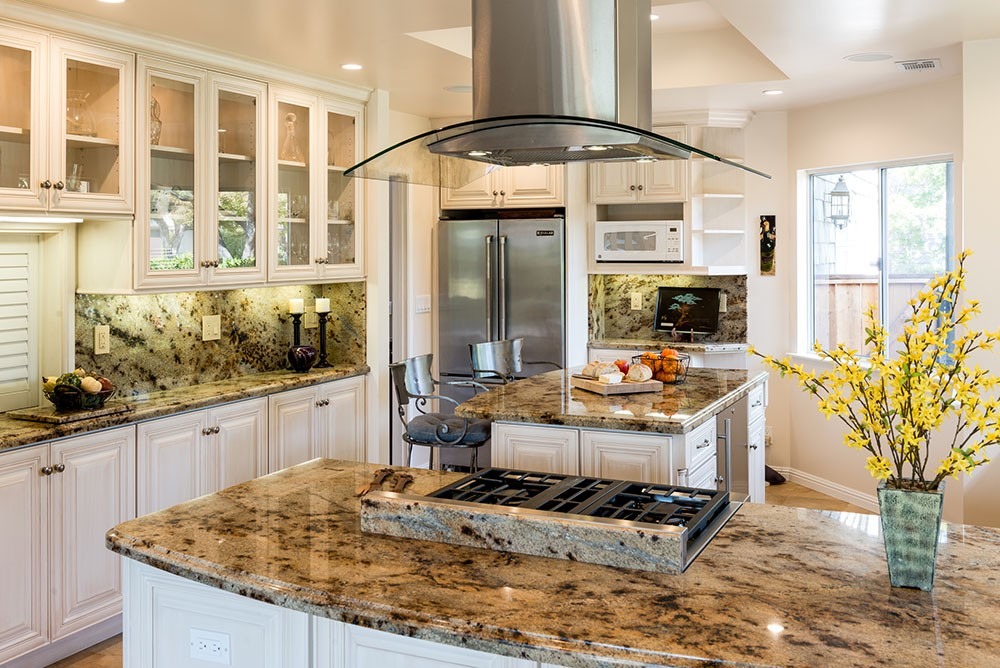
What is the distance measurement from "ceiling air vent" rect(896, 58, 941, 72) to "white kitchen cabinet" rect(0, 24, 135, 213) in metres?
3.86

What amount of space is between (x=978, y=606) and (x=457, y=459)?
4880 millimetres

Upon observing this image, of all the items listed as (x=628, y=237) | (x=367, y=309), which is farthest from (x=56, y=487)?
(x=628, y=237)

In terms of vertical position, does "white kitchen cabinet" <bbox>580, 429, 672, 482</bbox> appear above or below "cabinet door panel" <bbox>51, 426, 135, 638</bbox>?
above

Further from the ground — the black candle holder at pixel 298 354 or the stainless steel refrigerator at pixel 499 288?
the stainless steel refrigerator at pixel 499 288

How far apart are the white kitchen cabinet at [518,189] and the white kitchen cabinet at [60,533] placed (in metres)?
3.33

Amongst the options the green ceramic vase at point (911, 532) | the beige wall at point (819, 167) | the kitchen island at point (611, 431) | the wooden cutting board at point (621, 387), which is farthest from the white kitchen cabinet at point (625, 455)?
the beige wall at point (819, 167)

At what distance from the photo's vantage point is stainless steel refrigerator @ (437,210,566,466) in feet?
20.5

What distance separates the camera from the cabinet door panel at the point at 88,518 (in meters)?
3.50

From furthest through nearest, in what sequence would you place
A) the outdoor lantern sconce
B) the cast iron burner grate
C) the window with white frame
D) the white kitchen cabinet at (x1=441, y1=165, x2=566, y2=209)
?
1. the white kitchen cabinet at (x1=441, y1=165, x2=566, y2=209)
2. the outdoor lantern sconce
3. the window with white frame
4. the cast iron burner grate

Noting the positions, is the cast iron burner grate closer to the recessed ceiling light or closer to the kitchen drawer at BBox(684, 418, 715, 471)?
the kitchen drawer at BBox(684, 418, 715, 471)

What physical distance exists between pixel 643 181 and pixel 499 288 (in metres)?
1.27

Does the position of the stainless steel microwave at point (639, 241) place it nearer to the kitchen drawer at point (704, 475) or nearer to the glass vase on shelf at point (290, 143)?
the glass vase on shelf at point (290, 143)

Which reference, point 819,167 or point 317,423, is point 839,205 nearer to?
point 819,167

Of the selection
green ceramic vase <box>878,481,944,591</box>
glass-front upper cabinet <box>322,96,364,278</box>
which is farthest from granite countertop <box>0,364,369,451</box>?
green ceramic vase <box>878,481,944,591</box>
